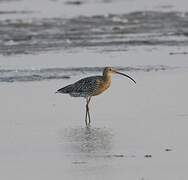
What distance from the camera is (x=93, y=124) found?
48.0ft

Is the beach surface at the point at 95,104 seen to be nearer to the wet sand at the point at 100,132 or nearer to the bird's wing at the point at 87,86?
the wet sand at the point at 100,132

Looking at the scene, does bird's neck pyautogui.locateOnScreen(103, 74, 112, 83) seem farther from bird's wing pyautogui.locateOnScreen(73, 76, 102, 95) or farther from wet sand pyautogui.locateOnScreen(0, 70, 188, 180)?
wet sand pyautogui.locateOnScreen(0, 70, 188, 180)

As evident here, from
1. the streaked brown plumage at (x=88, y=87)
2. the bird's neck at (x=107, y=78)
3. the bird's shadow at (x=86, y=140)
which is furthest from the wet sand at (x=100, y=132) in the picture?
the bird's neck at (x=107, y=78)

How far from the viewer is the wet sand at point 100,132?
11.3 m

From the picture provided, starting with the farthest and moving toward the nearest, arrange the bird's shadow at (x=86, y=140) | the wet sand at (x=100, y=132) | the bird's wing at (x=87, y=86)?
the bird's wing at (x=87, y=86)
the bird's shadow at (x=86, y=140)
the wet sand at (x=100, y=132)

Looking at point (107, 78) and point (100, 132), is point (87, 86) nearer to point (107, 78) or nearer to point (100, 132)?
point (107, 78)

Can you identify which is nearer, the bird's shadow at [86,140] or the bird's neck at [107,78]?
the bird's shadow at [86,140]

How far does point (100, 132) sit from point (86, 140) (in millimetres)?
651

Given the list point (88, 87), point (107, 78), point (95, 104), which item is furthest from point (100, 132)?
point (95, 104)

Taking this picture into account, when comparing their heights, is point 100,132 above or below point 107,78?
below

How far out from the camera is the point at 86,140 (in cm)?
1335

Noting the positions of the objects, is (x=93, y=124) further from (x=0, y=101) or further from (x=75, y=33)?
(x=75, y=33)

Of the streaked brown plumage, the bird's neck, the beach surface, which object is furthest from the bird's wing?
the beach surface

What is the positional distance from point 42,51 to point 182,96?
812 centimetres
